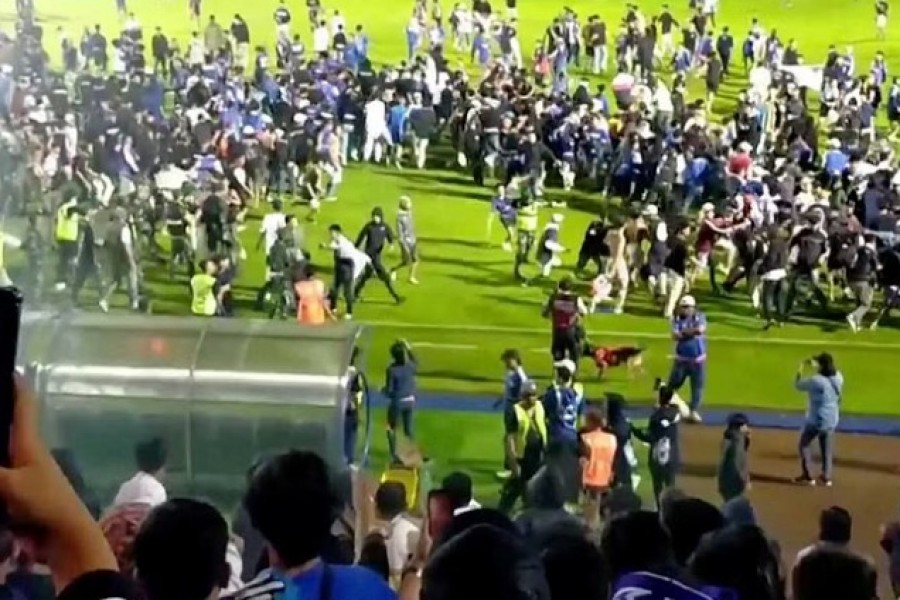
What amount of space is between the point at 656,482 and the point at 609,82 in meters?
16.1

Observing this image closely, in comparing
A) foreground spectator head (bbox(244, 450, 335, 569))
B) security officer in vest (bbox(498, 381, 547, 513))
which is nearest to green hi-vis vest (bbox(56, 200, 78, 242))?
security officer in vest (bbox(498, 381, 547, 513))

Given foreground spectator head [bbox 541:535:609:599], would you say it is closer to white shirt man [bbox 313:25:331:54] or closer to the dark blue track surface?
the dark blue track surface

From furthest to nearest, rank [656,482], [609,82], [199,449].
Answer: [609,82]
[656,482]
[199,449]

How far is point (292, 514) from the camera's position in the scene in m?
3.10

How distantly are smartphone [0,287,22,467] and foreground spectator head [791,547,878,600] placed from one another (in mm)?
2205

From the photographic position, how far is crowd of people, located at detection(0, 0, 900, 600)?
137 inches

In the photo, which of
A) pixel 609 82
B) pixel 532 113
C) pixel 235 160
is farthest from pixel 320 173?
pixel 609 82

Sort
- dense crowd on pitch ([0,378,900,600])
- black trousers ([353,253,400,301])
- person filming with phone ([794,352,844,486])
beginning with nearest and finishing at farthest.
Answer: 1. dense crowd on pitch ([0,378,900,600])
2. person filming with phone ([794,352,844,486])
3. black trousers ([353,253,400,301])

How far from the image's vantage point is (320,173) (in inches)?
880

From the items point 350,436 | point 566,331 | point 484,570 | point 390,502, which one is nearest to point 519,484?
point 350,436

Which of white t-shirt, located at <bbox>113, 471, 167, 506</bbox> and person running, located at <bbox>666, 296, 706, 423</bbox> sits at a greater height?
white t-shirt, located at <bbox>113, 471, 167, 506</bbox>

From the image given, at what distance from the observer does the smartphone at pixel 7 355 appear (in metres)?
1.77

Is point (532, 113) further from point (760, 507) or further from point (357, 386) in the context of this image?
point (357, 386)

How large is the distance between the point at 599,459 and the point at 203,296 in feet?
23.4
